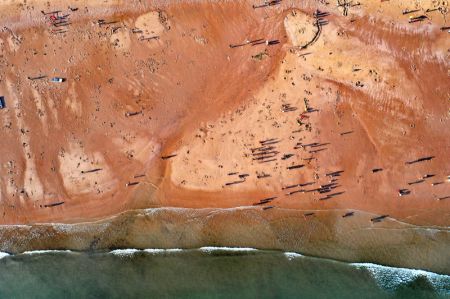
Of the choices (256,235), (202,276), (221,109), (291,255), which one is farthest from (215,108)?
(202,276)

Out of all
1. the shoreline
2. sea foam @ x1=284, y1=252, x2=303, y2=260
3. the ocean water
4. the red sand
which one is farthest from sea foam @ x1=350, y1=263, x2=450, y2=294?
sea foam @ x1=284, y1=252, x2=303, y2=260

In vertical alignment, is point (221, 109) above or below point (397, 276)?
above

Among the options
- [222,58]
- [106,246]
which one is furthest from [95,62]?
[106,246]

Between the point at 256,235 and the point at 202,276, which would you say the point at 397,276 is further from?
the point at 202,276

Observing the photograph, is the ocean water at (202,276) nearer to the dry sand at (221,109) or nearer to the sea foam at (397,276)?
the sea foam at (397,276)

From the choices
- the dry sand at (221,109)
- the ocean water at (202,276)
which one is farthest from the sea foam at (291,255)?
the dry sand at (221,109)

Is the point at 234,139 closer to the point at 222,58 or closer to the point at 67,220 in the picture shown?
the point at 222,58

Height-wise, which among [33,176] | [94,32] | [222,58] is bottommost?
[33,176]
